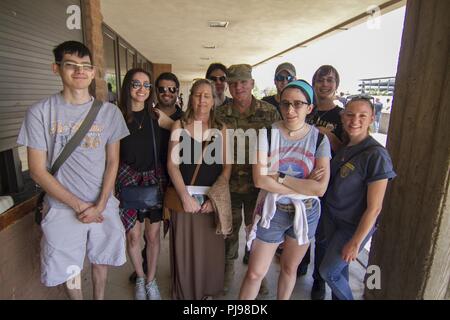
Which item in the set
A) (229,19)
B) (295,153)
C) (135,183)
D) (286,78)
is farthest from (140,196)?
(229,19)

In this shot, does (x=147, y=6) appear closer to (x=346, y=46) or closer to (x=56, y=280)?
(x=56, y=280)

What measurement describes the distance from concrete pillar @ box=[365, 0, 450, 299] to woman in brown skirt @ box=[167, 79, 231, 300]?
1.24 metres

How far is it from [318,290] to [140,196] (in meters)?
1.69

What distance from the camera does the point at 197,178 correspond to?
1.94m

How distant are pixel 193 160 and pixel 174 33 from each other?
5.64 meters

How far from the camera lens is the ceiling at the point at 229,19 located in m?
4.51

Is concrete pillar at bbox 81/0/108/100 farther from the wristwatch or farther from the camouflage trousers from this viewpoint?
the wristwatch

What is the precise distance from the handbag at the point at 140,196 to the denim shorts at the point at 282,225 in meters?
0.75

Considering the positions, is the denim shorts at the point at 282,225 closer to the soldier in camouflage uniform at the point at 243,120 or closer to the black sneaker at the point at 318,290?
the soldier in camouflage uniform at the point at 243,120

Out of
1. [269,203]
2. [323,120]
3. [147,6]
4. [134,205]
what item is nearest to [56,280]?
[134,205]

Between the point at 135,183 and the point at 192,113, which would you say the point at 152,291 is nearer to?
the point at 135,183

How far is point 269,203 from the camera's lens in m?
1.73
